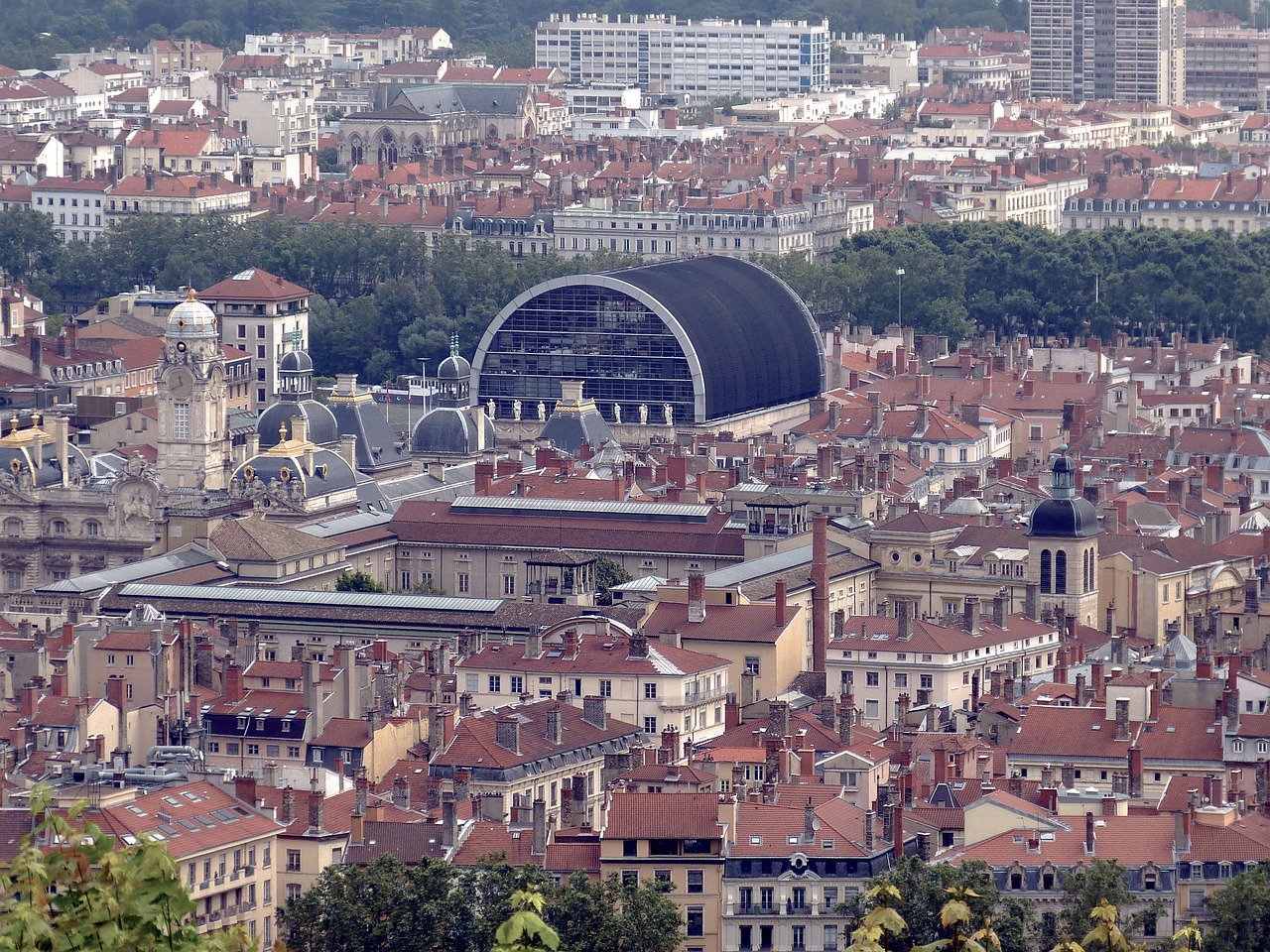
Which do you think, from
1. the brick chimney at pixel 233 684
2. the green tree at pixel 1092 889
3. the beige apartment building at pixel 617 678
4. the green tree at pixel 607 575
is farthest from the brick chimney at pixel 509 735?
the green tree at pixel 607 575

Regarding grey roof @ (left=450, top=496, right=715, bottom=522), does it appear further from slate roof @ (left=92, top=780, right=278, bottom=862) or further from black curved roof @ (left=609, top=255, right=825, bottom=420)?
slate roof @ (left=92, top=780, right=278, bottom=862)

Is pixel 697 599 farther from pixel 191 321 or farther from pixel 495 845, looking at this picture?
pixel 191 321

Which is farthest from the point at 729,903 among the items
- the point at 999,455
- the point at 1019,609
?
the point at 999,455

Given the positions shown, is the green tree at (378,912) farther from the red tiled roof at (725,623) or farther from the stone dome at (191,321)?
the stone dome at (191,321)

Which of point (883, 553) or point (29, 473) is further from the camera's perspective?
point (29, 473)

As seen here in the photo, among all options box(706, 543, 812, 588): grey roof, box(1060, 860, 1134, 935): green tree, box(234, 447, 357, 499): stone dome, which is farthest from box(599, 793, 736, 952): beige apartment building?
box(234, 447, 357, 499): stone dome

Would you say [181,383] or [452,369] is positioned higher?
[181,383]

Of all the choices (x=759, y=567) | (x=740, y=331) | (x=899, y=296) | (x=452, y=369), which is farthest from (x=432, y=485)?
(x=899, y=296)

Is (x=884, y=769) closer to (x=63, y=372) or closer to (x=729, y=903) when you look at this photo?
(x=729, y=903)
